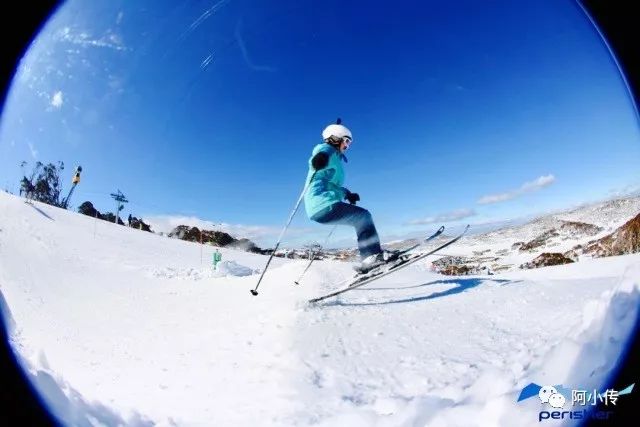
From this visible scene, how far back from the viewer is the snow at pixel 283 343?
1.32 m

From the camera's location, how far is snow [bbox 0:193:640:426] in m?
1.32

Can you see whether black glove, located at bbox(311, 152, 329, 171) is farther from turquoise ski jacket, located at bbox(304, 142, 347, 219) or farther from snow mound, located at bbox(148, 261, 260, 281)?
snow mound, located at bbox(148, 261, 260, 281)

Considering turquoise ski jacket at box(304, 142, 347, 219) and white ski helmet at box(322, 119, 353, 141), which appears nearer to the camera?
white ski helmet at box(322, 119, 353, 141)

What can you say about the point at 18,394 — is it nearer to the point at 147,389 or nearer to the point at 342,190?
the point at 147,389

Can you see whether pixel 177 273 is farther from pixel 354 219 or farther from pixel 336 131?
pixel 336 131

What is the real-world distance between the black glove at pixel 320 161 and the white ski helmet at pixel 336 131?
1.03ft

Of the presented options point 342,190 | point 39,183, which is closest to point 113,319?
point 39,183

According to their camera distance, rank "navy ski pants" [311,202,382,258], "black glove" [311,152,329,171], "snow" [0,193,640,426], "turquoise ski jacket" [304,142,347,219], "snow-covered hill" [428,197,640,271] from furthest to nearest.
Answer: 1. "navy ski pants" [311,202,382,258]
2. "turquoise ski jacket" [304,142,347,219]
3. "black glove" [311,152,329,171]
4. "snow-covered hill" [428,197,640,271]
5. "snow" [0,193,640,426]

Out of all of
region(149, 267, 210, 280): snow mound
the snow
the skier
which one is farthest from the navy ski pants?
region(149, 267, 210, 280): snow mound

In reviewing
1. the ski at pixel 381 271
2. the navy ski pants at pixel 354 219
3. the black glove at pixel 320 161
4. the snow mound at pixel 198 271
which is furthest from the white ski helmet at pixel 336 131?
the snow mound at pixel 198 271

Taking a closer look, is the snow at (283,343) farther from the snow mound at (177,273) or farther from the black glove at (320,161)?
the black glove at (320,161)

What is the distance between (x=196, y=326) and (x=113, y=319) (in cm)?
60

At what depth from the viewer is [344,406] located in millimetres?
1387

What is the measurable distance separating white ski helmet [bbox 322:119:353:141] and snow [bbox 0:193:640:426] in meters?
1.36
